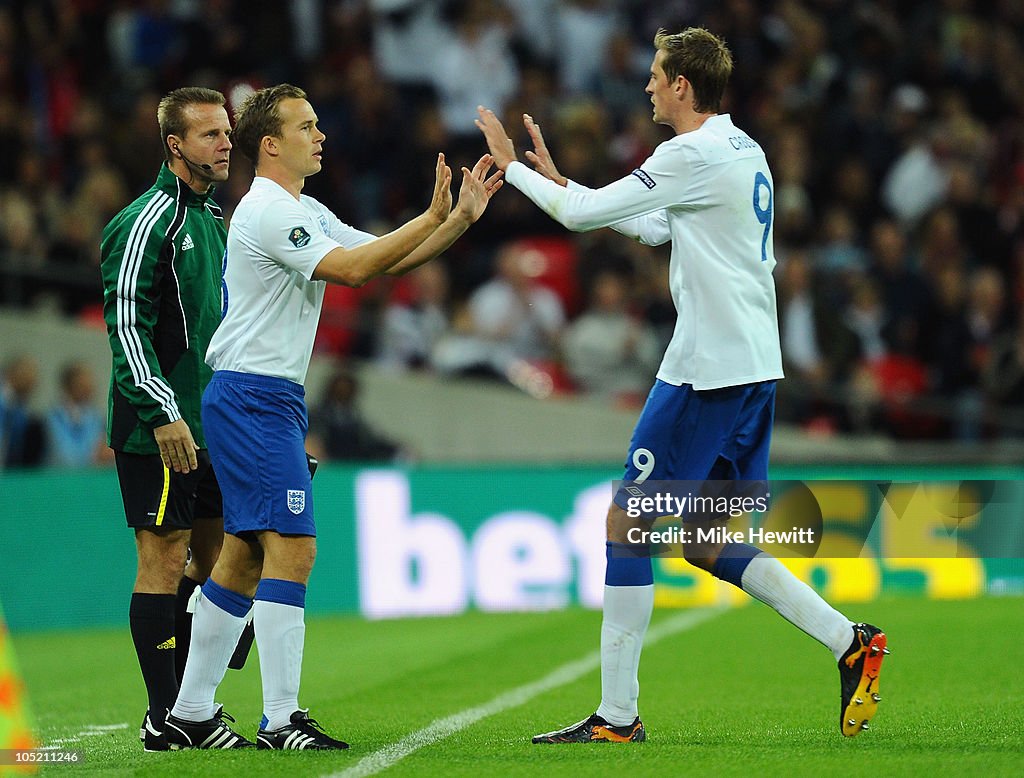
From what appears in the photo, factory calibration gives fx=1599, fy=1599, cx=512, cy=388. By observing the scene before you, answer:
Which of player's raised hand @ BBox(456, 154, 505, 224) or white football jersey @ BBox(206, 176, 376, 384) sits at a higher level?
player's raised hand @ BBox(456, 154, 505, 224)

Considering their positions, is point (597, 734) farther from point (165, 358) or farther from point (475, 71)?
point (475, 71)

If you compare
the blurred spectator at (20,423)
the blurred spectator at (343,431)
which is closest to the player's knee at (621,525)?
the blurred spectator at (343,431)

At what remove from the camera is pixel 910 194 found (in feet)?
53.1

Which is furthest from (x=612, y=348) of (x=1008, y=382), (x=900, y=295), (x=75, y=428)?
(x=75, y=428)

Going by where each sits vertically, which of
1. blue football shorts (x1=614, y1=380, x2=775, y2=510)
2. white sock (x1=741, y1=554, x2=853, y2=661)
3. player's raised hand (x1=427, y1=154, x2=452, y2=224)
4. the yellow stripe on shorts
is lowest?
white sock (x1=741, y1=554, x2=853, y2=661)

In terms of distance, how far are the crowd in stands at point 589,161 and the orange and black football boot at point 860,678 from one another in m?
8.50

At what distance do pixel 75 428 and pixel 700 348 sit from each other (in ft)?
28.3

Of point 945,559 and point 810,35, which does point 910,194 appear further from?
point 945,559

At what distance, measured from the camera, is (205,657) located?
6.03m

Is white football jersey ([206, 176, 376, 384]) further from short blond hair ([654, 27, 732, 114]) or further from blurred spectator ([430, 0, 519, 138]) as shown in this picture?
blurred spectator ([430, 0, 519, 138])

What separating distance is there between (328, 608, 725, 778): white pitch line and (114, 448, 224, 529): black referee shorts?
1239 mm

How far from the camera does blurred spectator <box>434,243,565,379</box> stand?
14.6m

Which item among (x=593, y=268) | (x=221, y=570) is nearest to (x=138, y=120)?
(x=593, y=268)

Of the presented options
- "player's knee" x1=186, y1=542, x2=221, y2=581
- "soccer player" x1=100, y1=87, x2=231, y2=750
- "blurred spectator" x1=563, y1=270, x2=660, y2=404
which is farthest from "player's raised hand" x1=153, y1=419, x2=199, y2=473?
"blurred spectator" x1=563, y1=270, x2=660, y2=404
